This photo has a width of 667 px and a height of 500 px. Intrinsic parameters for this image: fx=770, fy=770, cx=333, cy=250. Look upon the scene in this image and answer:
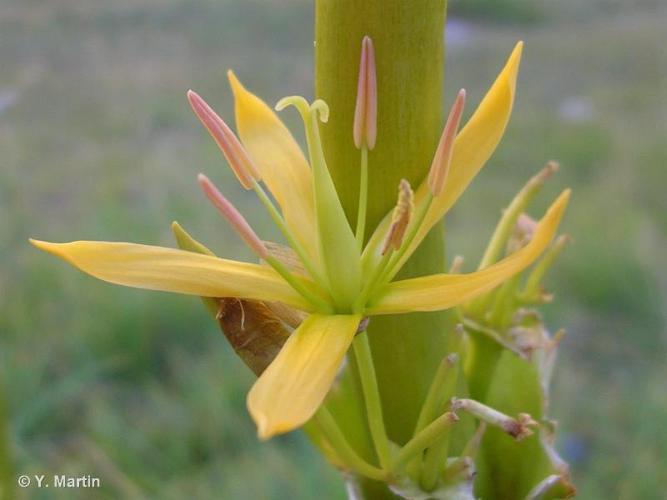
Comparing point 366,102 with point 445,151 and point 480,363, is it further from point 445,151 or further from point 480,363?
point 480,363

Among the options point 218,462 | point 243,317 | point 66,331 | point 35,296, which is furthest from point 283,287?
point 35,296

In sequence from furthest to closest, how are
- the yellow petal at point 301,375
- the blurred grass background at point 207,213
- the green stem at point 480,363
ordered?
the blurred grass background at point 207,213 → the green stem at point 480,363 → the yellow petal at point 301,375

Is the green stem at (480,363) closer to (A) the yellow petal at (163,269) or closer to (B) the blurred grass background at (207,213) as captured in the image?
(A) the yellow petal at (163,269)

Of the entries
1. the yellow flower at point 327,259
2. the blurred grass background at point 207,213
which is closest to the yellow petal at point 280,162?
the yellow flower at point 327,259

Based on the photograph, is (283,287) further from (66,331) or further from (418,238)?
(66,331)

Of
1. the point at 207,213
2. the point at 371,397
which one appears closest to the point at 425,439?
the point at 371,397

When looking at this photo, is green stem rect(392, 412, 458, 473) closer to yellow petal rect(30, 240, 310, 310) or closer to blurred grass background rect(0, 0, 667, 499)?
yellow petal rect(30, 240, 310, 310)
